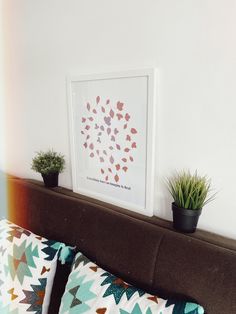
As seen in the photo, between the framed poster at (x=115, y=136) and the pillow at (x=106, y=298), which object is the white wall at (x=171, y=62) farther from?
the pillow at (x=106, y=298)

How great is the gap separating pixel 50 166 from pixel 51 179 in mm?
76

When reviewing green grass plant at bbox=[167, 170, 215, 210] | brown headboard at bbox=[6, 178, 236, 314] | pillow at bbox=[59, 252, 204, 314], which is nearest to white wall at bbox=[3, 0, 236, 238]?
green grass plant at bbox=[167, 170, 215, 210]

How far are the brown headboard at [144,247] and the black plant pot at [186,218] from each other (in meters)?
0.03

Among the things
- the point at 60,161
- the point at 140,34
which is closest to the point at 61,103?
the point at 60,161

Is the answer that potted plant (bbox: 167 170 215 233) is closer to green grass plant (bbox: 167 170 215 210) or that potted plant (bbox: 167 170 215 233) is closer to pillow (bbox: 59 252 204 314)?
green grass plant (bbox: 167 170 215 210)

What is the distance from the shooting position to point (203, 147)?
3.01 ft

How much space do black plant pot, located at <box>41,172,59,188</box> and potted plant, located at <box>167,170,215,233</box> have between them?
690mm

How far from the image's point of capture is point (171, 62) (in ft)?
3.10

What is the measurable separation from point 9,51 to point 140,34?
991mm

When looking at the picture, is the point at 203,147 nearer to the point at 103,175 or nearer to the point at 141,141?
the point at 141,141

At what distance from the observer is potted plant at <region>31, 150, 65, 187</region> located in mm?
1364

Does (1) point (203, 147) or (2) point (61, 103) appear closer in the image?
(1) point (203, 147)

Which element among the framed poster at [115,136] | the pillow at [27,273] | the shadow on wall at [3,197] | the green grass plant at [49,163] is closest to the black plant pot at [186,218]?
the framed poster at [115,136]

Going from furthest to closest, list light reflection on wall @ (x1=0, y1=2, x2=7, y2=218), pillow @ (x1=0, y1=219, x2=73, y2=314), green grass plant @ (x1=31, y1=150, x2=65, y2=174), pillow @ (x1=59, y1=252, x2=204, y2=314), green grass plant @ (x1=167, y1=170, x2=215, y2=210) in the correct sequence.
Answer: light reflection on wall @ (x1=0, y1=2, x2=7, y2=218)
green grass plant @ (x1=31, y1=150, x2=65, y2=174)
pillow @ (x1=0, y1=219, x2=73, y2=314)
green grass plant @ (x1=167, y1=170, x2=215, y2=210)
pillow @ (x1=59, y1=252, x2=204, y2=314)
